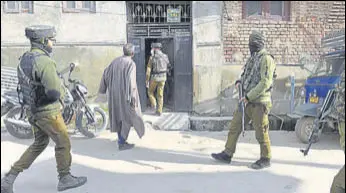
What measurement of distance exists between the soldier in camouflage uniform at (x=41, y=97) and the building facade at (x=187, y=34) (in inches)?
187

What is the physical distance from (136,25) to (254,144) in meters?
4.31

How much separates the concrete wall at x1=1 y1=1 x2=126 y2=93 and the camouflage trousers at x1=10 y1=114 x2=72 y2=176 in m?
4.91

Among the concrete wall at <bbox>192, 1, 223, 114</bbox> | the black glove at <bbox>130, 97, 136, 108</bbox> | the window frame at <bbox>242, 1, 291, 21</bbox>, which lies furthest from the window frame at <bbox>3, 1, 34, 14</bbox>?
the window frame at <bbox>242, 1, 291, 21</bbox>

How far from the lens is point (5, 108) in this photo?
22.2 feet

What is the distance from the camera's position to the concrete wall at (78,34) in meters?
8.74

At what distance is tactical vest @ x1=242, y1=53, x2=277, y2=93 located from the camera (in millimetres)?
4836

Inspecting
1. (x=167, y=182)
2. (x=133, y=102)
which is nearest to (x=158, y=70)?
(x=133, y=102)

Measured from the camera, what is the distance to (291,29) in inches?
361

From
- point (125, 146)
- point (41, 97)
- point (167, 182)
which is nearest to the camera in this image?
point (41, 97)

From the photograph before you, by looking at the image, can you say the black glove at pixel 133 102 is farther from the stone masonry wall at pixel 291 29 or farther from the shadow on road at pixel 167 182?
the stone masonry wall at pixel 291 29

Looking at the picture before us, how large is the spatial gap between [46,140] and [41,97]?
527 millimetres

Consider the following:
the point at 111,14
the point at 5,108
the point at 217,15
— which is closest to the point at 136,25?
the point at 111,14

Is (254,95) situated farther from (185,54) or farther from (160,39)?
(160,39)

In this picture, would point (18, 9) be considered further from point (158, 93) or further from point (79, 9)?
point (158, 93)
